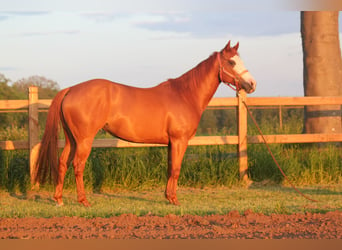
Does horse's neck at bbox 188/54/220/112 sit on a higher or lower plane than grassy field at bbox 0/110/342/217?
higher

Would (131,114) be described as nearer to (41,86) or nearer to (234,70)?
(234,70)

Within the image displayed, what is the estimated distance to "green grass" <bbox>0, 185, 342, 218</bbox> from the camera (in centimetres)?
602

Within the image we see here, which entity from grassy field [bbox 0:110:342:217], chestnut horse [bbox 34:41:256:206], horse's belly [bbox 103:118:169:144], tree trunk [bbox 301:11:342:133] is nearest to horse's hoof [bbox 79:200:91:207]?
chestnut horse [bbox 34:41:256:206]

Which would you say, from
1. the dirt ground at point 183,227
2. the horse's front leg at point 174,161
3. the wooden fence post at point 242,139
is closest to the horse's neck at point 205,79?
the horse's front leg at point 174,161

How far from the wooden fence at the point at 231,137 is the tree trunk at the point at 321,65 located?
54.0 inches

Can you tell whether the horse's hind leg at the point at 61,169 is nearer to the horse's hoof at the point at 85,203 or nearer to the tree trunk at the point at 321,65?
the horse's hoof at the point at 85,203

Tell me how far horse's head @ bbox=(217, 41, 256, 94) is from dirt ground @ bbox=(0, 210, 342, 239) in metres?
2.24

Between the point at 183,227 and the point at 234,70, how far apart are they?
294 centimetres

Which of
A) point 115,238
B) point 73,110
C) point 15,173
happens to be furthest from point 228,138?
point 115,238

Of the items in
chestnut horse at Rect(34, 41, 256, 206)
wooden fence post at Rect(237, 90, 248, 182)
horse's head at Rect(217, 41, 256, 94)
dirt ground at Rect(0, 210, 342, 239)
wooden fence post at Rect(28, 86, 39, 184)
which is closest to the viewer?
dirt ground at Rect(0, 210, 342, 239)

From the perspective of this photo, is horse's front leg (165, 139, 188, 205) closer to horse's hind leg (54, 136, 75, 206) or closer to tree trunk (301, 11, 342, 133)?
horse's hind leg (54, 136, 75, 206)

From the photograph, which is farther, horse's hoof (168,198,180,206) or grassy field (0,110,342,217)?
grassy field (0,110,342,217)

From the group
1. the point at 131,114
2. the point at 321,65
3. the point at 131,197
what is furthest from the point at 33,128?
the point at 321,65

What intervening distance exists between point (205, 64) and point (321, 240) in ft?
12.3
